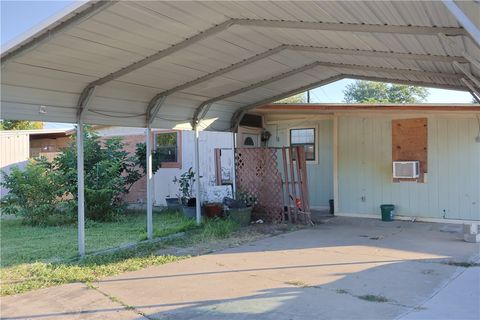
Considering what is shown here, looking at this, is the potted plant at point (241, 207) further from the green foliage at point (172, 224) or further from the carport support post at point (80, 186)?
the carport support post at point (80, 186)

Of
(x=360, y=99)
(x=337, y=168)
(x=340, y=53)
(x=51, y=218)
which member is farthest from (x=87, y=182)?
(x=360, y=99)

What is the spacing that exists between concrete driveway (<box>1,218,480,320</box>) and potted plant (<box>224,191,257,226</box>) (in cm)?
212

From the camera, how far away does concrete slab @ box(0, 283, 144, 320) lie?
4.34 metres

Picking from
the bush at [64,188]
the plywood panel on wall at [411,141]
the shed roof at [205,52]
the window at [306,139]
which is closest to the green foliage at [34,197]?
the bush at [64,188]

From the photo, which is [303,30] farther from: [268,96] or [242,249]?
[268,96]

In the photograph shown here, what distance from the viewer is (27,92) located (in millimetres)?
5945

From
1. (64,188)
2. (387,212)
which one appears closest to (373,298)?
(387,212)

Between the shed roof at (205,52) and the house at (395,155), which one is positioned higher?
the shed roof at (205,52)

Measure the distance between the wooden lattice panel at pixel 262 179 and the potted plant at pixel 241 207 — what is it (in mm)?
135

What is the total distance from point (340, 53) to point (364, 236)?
3.58m

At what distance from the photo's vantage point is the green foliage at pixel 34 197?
10.6m

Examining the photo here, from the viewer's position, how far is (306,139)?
12.4 meters

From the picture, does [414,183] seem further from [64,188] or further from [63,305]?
[64,188]

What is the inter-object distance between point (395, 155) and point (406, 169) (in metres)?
0.53
